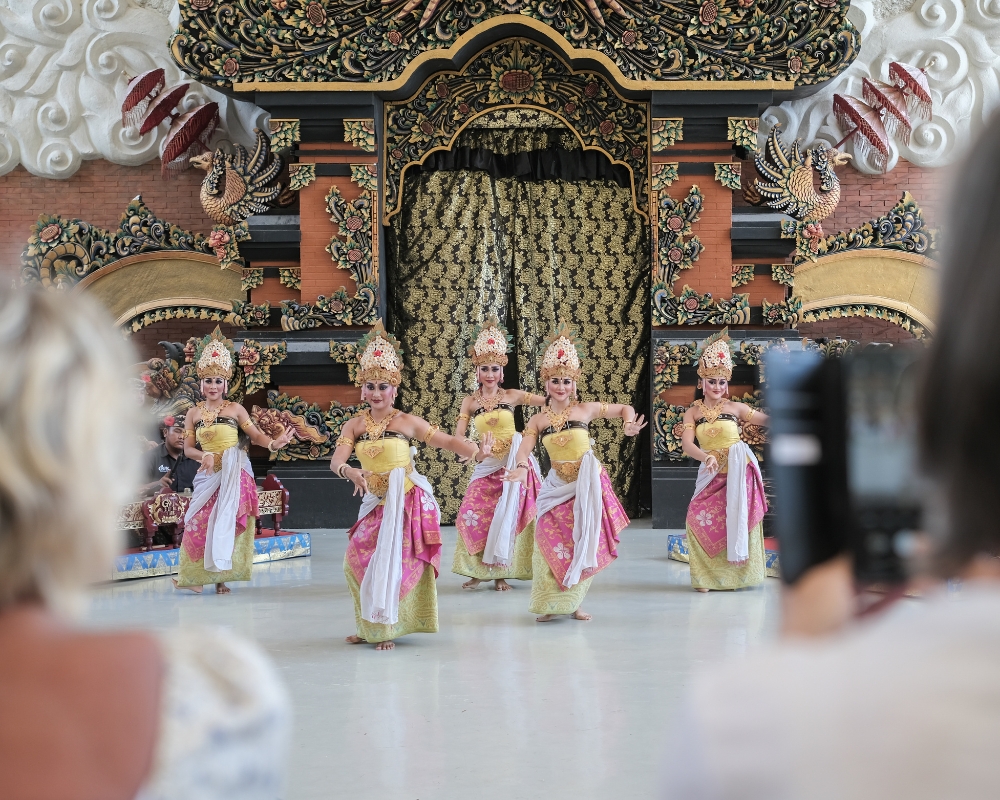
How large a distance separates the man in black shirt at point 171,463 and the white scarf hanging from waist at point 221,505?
1227 millimetres

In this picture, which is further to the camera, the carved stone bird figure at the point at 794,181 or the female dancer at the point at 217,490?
the carved stone bird figure at the point at 794,181

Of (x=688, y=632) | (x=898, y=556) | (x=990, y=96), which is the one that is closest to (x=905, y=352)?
(x=898, y=556)

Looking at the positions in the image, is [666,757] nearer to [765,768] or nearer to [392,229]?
[765,768]

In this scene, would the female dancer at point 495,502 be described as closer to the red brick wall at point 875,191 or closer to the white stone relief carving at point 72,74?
the white stone relief carving at point 72,74

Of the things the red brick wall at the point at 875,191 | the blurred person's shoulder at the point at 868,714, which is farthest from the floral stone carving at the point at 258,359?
the blurred person's shoulder at the point at 868,714

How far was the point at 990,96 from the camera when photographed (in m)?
9.81

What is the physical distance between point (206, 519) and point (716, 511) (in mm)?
3011

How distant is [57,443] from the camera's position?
0.70 metres

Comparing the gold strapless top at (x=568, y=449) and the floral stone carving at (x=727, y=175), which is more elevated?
the floral stone carving at (x=727, y=175)

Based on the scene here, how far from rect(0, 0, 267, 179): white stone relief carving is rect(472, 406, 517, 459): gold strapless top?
4528 mm

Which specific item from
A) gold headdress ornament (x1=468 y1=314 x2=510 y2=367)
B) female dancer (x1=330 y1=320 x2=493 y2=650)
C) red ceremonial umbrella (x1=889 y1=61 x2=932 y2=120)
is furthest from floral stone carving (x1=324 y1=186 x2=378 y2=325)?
red ceremonial umbrella (x1=889 y1=61 x2=932 y2=120)

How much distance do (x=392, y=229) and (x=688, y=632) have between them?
5.72 meters

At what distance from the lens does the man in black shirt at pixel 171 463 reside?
7.78m

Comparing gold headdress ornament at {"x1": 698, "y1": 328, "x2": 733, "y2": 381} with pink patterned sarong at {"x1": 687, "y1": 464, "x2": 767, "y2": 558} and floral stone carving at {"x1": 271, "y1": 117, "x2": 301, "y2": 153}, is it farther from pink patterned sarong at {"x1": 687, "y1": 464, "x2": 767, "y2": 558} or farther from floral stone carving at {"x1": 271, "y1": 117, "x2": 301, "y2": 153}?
floral stone carving at {"x1": 271, "y1": 117, "x2": 301, "y2": 153}
